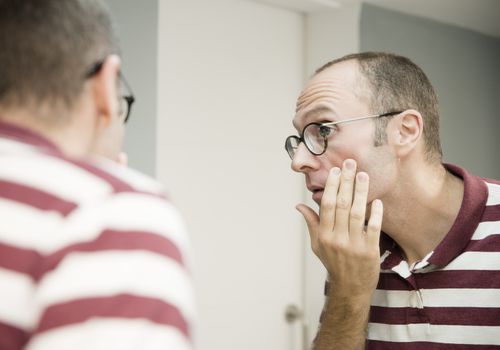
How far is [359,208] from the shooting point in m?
1.35

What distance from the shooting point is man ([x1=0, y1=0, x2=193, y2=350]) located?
464 millimetres

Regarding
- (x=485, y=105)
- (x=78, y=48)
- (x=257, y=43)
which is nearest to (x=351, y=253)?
(x=78, y=48)

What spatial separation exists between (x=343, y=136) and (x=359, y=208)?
0.58 ft

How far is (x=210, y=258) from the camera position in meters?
2.41

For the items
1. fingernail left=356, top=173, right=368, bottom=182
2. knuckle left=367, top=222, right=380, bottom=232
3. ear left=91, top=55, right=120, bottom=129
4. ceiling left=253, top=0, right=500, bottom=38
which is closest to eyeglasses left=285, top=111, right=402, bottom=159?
fingernail left=356, top=173, right=368, bottom=182

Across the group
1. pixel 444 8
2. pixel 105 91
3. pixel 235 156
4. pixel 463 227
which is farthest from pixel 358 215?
pixel 444 8

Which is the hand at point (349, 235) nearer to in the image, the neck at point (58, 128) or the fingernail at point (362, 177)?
the fingernail at point (362, 177)

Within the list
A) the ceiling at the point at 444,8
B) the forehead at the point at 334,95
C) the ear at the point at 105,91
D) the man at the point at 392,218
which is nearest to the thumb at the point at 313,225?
the man at the point at 392,218

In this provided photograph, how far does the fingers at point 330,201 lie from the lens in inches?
54.1

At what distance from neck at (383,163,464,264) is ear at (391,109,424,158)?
49 mm

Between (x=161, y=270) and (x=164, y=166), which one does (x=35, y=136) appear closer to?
(x=161, y=270)

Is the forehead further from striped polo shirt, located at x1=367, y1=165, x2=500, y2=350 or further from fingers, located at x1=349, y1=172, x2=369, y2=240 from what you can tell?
striped polo shirt, located at x1=367, y1=165, x2=500, y2=350

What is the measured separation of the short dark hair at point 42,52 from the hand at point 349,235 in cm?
86

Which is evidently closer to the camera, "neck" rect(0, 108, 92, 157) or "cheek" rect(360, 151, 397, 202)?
"neck" rect(0, 108, 92, 157)
